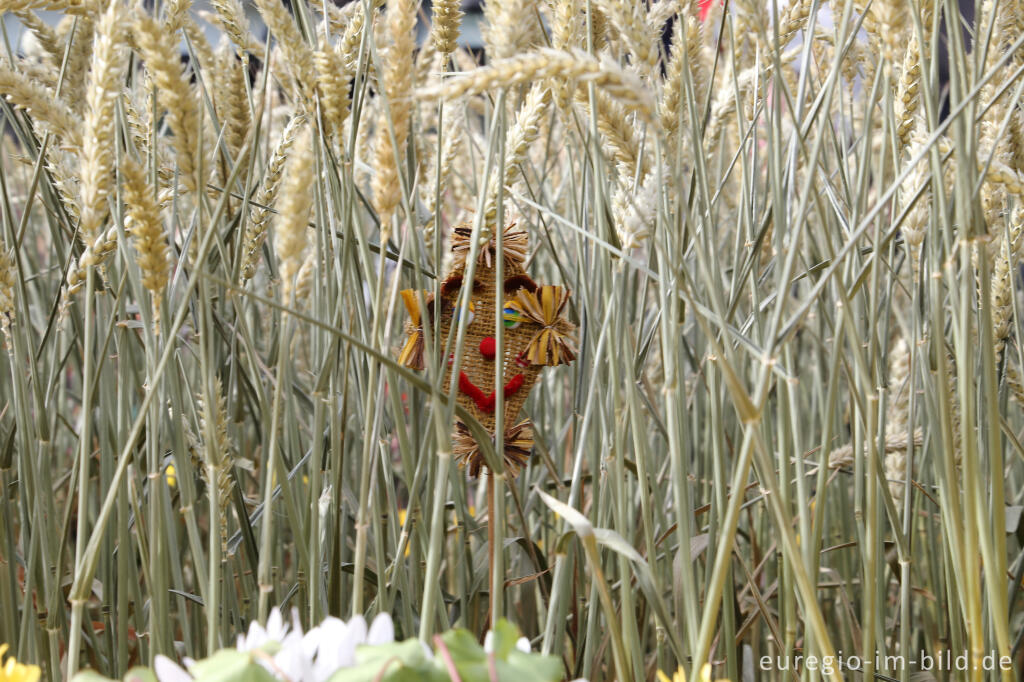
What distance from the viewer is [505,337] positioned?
2.47ft

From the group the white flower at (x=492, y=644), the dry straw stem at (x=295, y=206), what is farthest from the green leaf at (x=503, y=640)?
the dry straw stem at (x=295, y=206)

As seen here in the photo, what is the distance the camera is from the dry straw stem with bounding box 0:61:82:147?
1.76 ft

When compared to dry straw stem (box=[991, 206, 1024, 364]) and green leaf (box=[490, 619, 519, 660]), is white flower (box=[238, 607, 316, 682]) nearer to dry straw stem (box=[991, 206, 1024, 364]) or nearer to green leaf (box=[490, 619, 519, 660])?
green leaf (box=[490, 619, 519, 660])

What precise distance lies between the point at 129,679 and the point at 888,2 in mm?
567

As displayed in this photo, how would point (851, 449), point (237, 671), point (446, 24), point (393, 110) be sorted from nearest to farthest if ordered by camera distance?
point (237, 671) → point (393, 110) → point (446, 24) → point (851, 449)

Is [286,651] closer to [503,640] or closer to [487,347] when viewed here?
[503,640]

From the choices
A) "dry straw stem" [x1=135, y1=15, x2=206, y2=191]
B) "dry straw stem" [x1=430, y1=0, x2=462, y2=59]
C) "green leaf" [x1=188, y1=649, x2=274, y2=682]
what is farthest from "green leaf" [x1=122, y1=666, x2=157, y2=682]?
"dry straw stem" [x1=430, y1=0, x2=462, y2=59]

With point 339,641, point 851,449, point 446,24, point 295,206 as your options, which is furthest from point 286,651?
point 851,449

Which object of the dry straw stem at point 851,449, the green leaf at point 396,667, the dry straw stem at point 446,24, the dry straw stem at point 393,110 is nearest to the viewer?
the green leaf at point 396,667

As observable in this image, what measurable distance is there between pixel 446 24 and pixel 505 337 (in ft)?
0.88

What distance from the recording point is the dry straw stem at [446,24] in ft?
2.20

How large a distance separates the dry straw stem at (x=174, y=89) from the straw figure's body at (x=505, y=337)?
246 mm

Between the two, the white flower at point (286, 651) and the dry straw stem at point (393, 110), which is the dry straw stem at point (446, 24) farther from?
the white flower at point (286, 651)

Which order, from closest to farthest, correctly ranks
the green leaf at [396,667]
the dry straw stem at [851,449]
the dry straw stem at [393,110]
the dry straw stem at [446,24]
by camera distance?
the green leaf at [396,667] → the dry straw stem at [393,110] → the dry straw stem at [446,24] → the dry straw stem at [851,449]
